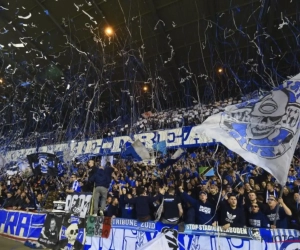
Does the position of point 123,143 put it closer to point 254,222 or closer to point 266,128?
point 254,222

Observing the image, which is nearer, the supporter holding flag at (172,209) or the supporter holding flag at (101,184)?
the supporter holding flag at (172,209)

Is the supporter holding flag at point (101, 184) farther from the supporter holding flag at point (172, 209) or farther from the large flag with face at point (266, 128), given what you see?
the large flag with face at point (266, 128)

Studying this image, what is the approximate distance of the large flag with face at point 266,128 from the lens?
9.25 ft

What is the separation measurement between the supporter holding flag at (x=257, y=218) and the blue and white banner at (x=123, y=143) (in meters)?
4.57

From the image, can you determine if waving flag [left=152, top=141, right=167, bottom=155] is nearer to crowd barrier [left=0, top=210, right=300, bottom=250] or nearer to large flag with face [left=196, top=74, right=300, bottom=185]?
crowd barrier [left=0, top=210, right=300, bottom=250]

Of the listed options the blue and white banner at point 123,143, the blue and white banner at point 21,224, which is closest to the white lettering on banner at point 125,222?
the blue and white banner at point 21,224

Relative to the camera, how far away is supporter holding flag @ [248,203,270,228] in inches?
158

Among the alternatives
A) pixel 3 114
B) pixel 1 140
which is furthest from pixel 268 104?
pixel 1 140

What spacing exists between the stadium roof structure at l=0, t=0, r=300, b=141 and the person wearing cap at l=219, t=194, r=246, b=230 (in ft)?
19.2

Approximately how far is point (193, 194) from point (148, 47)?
295 inches

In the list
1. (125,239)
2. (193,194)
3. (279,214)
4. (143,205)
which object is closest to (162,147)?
(193,194)

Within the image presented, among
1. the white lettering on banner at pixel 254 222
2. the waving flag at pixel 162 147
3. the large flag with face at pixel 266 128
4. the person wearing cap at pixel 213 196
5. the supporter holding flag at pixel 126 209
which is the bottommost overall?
the white lettering on banner at pixel 254 222

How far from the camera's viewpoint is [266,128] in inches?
122

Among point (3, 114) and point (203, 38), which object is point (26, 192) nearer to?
point (203, 38)
